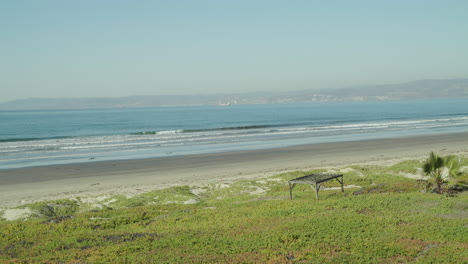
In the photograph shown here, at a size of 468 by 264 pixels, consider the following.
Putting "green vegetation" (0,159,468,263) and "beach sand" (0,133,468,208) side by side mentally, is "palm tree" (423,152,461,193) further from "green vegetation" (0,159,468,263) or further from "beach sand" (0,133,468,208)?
"beach sand" (0,133,468,208)

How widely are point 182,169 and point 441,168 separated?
766 inches

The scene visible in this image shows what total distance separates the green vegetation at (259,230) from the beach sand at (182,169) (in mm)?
5990

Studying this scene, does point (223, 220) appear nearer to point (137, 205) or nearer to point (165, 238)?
point (165, 238)

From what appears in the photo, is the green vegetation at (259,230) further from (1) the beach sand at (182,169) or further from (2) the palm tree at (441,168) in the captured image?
(1) the beach sand at (182,169)

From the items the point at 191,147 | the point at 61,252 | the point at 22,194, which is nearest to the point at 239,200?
the point at 61,252

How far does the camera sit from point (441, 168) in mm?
17406

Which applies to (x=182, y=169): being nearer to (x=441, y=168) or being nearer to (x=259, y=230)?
(x=441, y=168)

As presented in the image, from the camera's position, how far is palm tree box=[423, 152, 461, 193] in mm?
17281

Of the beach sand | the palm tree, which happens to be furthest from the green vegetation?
the beach sand

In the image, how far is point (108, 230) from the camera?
566 inches

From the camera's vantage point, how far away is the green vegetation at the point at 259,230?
10.5 metres

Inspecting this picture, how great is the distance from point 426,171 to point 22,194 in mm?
21358

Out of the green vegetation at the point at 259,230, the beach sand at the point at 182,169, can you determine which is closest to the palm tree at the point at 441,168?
the green vegetation at the point at 259,230

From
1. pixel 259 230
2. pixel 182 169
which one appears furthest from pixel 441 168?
pixel 182 169
